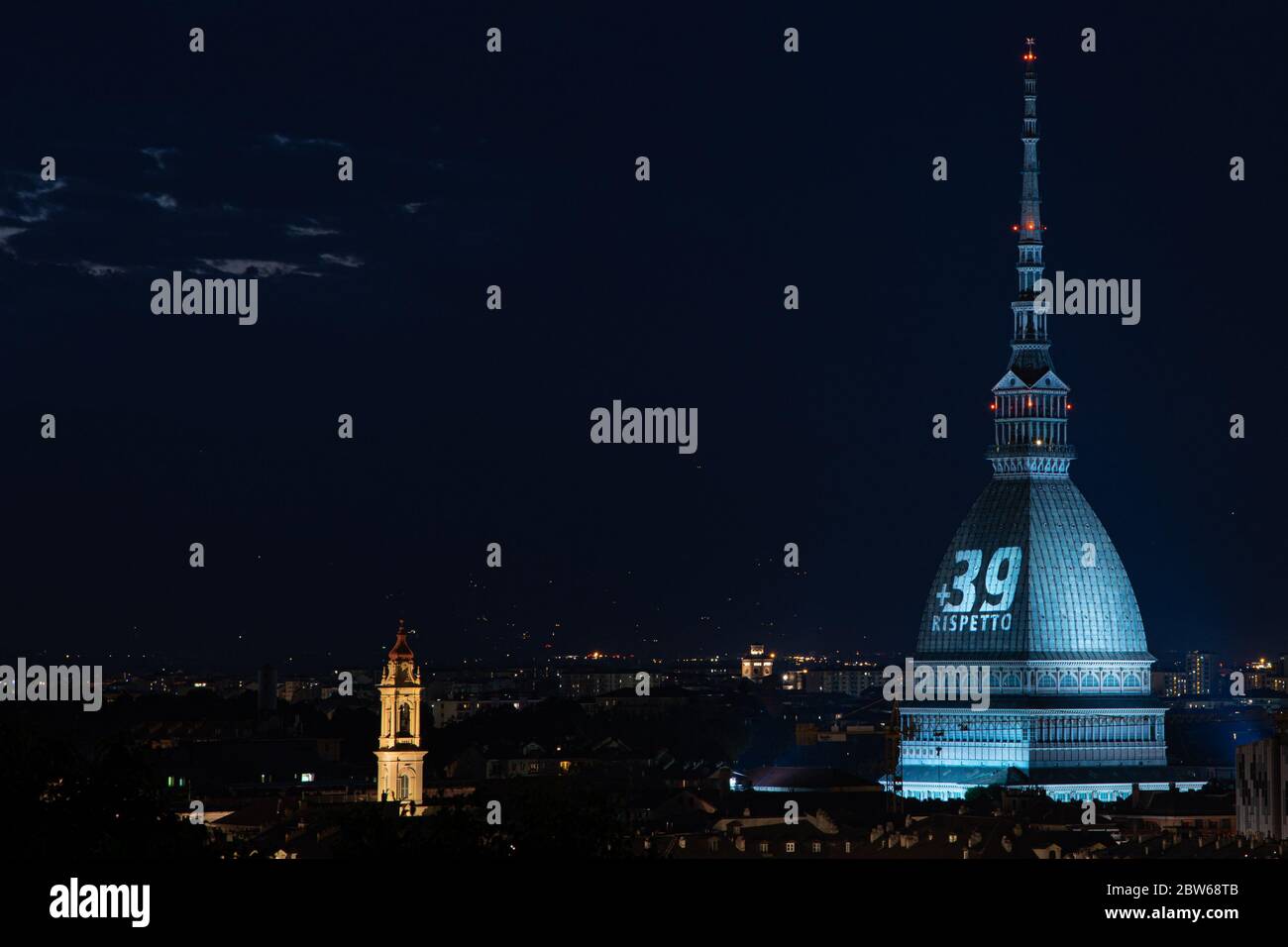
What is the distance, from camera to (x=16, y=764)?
225ft

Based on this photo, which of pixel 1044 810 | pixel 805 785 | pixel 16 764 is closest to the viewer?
pixel 16 764

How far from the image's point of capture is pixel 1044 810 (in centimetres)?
16962

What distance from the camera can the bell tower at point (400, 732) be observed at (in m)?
138

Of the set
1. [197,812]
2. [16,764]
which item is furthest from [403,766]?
[16,764]

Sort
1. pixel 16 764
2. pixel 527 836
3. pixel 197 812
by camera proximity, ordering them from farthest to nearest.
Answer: pixel 197 812 < pixel 527 836 < pixel 16 764

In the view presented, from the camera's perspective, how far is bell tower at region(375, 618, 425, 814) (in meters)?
138

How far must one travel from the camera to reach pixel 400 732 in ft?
456
